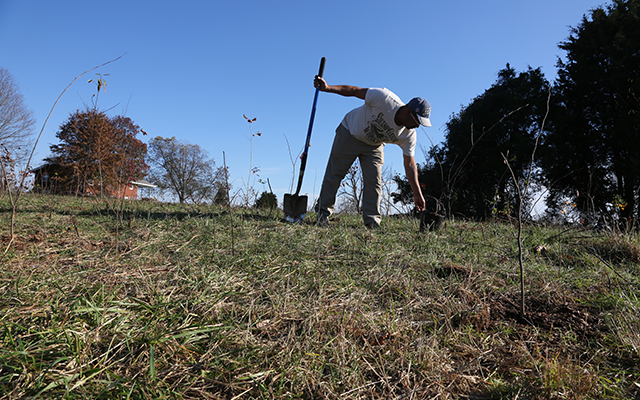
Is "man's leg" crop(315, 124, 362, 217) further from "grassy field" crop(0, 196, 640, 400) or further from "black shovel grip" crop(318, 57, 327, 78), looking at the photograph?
"grassy field" crop(0, 196, 640, 400)

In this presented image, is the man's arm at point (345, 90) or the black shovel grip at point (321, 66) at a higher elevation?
the black shovel grip at point (321, 66)

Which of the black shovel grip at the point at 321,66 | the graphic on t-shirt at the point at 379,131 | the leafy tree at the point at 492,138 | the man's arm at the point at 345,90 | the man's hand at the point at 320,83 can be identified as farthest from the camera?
the leafy tree at the point at 492,138

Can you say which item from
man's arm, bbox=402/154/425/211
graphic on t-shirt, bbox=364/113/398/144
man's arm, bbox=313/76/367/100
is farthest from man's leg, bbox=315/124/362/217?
man's arm, bbox=402/154/425/211

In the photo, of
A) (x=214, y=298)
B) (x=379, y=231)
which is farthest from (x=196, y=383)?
(x=379, y=231)

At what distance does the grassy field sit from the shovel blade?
1.97 meters

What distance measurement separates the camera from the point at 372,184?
182 inches

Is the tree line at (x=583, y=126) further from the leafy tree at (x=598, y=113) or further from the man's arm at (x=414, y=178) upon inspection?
the man's arm at (x=414, y=178)

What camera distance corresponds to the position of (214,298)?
1770 mm

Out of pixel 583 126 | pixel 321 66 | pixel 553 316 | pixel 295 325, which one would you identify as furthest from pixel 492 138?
pixel 295 325

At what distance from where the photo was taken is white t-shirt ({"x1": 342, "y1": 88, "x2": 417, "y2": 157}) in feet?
13.4

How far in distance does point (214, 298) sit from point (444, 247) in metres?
2.38

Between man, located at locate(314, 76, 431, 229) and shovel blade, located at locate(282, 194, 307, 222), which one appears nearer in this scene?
man, located at locate(314, 76, 431, 229)

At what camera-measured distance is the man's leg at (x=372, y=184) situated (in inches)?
179

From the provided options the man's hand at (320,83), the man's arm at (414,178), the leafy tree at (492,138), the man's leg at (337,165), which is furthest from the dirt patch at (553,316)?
the leafy tree at (492,138)
